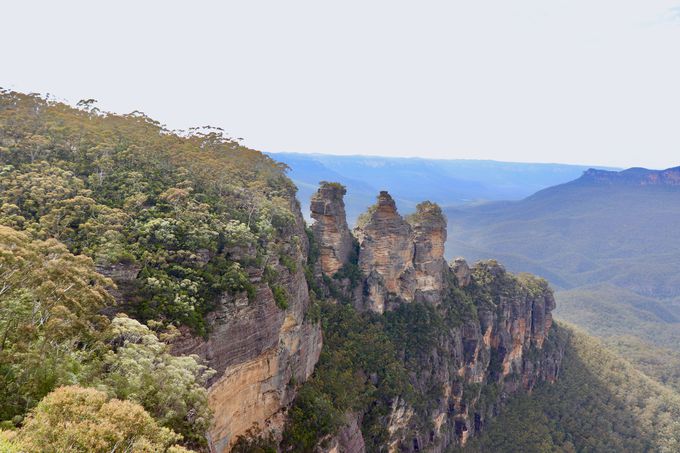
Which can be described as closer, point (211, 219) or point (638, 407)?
point (211, 219)

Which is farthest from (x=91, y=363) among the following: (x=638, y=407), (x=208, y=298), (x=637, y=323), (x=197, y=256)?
(x=637, y=323)

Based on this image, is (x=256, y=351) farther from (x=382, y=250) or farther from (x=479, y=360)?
(x=479, y=360)

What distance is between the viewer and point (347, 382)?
3794 centimetres

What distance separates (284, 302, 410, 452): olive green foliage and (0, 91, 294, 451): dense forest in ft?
29.1

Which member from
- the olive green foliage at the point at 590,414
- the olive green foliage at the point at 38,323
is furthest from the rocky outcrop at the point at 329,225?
the olive green foliage at the point at 38,323

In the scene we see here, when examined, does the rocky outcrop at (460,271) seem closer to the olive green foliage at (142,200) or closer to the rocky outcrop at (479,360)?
the rocky outcrop at (479,360)

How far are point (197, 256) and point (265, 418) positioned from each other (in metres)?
11.7

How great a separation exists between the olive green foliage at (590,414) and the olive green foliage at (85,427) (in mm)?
49219

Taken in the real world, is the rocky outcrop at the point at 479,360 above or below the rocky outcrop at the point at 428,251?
below

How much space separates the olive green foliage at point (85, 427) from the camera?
9555 millimetres

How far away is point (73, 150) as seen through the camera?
3209 centimetres

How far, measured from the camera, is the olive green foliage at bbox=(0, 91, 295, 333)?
22625 mm

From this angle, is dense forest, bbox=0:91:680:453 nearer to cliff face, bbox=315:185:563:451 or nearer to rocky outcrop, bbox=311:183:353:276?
cliff face, bbox=315:185:563:451

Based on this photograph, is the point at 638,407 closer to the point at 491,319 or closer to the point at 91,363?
the point at 491,319
